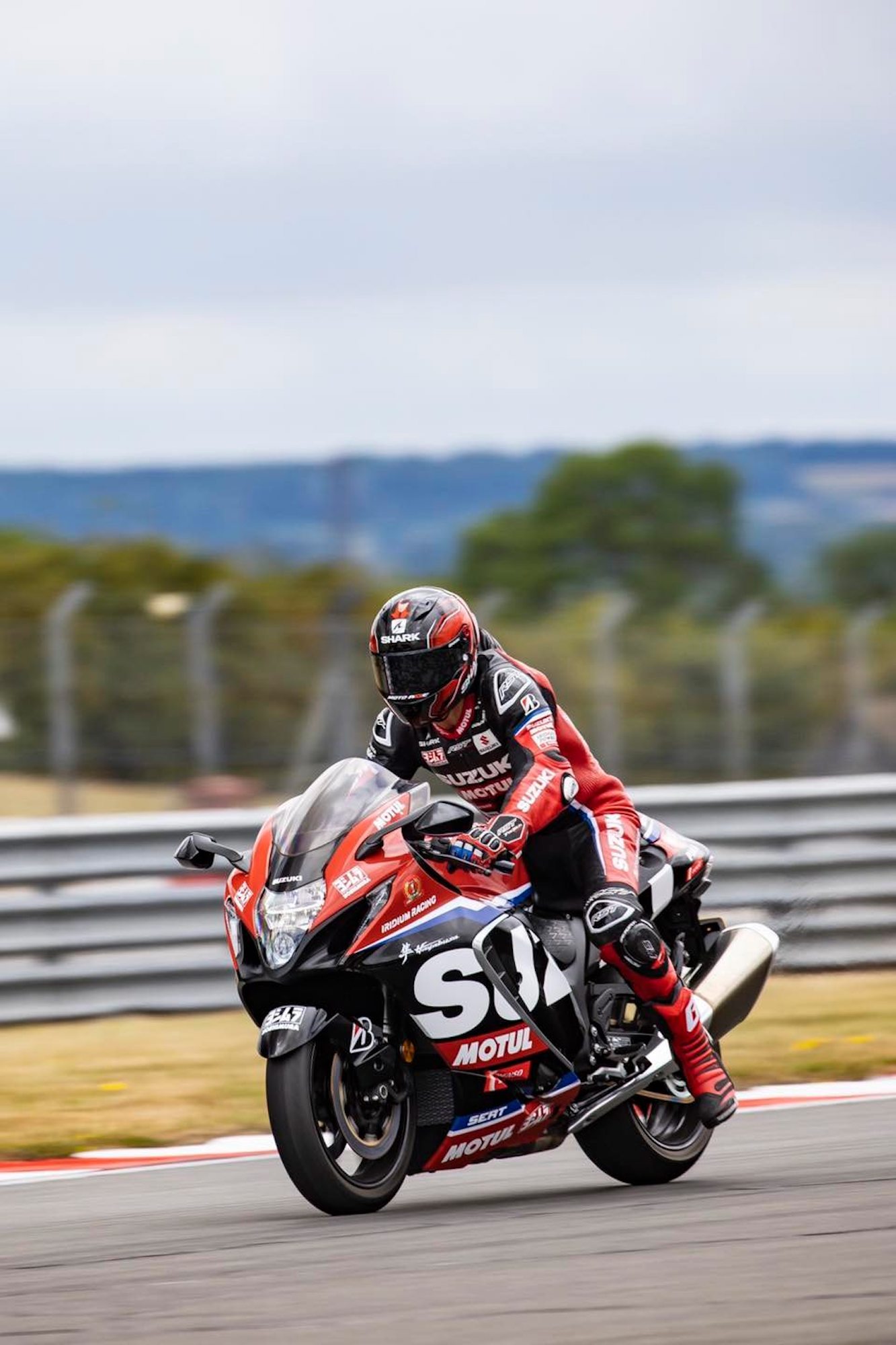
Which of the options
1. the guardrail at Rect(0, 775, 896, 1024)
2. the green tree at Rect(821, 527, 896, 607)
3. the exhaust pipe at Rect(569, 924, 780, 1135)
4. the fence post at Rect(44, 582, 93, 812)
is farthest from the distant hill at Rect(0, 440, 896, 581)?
the exhaust pipe at Rect(569, 924, 780, 1135)

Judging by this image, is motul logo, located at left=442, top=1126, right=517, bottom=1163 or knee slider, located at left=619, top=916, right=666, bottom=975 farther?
knee slider, located at left=619, top=916, right=666, bottom=975

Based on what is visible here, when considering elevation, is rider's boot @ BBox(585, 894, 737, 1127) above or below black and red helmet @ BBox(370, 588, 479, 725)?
below

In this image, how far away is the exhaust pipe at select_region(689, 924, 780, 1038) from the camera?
6.87 m

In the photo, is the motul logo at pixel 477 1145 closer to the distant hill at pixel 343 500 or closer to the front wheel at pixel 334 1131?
the front wheel at pixel 334 1131

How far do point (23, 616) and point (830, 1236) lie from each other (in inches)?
1020

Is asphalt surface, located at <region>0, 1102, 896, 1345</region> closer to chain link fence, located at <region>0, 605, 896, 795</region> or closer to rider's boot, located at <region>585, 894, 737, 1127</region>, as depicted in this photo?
rider's boot, located at <region>585, 894, 737, 1127</region>

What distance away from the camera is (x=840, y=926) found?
11.1 meters

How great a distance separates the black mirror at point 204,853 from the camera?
6.24m

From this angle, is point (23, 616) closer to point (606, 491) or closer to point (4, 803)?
point (4, 803)

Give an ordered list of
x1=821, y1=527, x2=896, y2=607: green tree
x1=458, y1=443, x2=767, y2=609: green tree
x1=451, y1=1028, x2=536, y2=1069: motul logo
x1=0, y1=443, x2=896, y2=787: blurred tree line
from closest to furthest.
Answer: x1=451, y1=1028, x2=536, y2=1069: motul logo
x1=0, y1=443, x2=896, y2=787: blurred tree line
x1=821, y1=527, x2=896, y2=607: green tree
x1=458, y1=443, x2=767, y2=609: green tree

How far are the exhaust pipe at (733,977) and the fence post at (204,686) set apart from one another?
369 inches

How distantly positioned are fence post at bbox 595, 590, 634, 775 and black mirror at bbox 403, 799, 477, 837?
1027 centimetres

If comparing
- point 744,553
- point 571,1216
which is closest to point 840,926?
point 571,1216

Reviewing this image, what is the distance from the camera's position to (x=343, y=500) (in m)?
36.7
